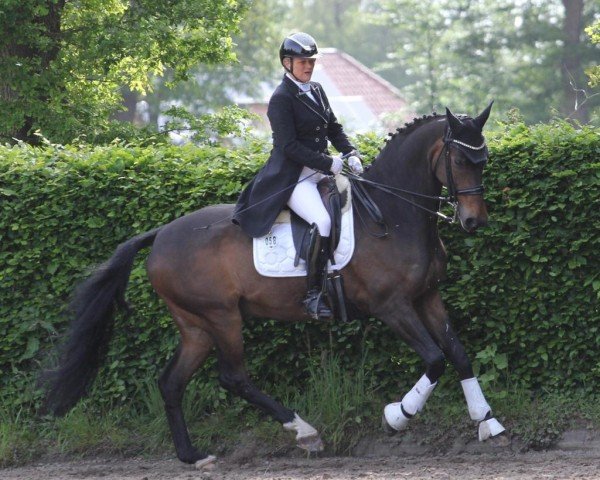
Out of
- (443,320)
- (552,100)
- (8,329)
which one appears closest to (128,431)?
(8,329)

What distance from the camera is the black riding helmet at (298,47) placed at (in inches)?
280

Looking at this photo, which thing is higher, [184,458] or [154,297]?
[154,297]

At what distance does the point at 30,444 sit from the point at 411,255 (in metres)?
3.54

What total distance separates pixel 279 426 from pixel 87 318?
5.54 ft

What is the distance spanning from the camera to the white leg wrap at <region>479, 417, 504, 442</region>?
7039mm

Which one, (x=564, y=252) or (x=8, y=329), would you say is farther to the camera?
(x=8, y=329)

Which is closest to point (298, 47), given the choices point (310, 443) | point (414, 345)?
point (414, 345)

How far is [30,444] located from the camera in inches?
327

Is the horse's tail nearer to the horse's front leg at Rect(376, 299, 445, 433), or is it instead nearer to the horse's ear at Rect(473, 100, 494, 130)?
the horse's front leg at Rect(376, 299, 445, 433)

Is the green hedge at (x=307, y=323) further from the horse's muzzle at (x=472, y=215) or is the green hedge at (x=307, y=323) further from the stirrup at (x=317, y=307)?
the stirrup at (x=317, y=307)

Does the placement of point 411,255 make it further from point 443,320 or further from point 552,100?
point 552,100

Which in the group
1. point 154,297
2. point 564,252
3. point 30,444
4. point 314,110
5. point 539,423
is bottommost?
point 30,444

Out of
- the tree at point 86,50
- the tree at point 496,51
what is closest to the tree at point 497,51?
the tree at point 496,51

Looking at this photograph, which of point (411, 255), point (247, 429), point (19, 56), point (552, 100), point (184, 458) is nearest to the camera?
point (411, 255)
